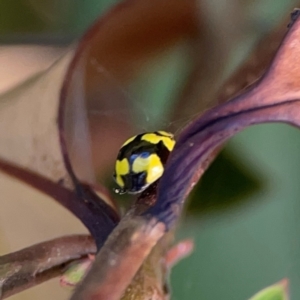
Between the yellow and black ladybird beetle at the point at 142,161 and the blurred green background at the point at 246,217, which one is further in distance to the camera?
the blurred green background at the point at 246,217

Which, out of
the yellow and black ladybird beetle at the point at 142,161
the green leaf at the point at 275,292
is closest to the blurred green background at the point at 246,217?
the green leaf at the point at 275,292

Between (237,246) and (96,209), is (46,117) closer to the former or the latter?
(96,209)

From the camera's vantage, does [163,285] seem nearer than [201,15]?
Yes

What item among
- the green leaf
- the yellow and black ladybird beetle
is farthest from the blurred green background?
the yellow and black ladybird beetle

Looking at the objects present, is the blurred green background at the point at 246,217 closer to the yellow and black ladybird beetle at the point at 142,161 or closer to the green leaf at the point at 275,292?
the green leaf at the point at 275,292

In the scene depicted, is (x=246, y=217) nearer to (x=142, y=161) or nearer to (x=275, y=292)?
(x=275, y=292)

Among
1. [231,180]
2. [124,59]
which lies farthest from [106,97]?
[231,180]
